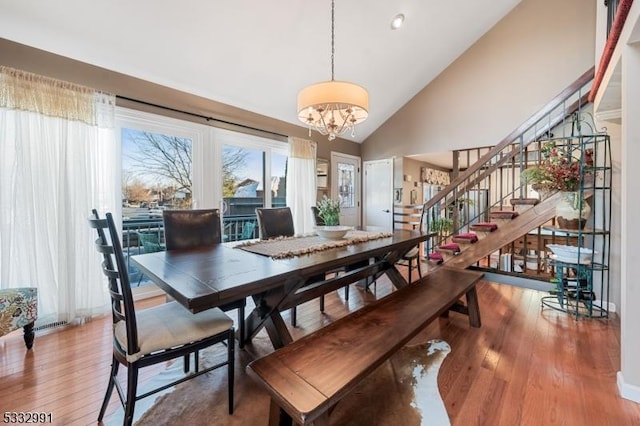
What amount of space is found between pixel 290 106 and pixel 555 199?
3.58 m

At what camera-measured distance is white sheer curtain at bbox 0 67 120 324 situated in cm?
226

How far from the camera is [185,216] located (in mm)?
2434

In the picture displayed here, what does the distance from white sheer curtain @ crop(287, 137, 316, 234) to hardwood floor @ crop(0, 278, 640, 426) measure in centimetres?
207

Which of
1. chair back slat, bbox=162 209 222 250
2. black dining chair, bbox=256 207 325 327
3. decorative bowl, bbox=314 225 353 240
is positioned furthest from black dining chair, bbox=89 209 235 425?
black dining chair, bbox=256 207 325 327

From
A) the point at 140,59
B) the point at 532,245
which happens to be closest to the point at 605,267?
the point at 532,245

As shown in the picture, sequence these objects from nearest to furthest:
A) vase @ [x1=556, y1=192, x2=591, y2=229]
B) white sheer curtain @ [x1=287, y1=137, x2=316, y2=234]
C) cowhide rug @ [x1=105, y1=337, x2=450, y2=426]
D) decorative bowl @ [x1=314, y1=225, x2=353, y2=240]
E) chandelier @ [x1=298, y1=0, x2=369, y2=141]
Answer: cowhide rug @ [x1=105, y1=337, x2=450, y2=426], chandelier @ [x1=298, y1=0, x2=369, y2=141], decorative bowl @ [x1=314, y1=225, x2=353, y2=240], vase @ [x1=556, y1=192, x2=591, y2=229], white sheer curtain @ [x1=287, y1=137, x2=316, y2=234]

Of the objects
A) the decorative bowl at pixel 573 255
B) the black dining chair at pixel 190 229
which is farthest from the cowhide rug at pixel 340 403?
the decorative bowl at pixel 573 255

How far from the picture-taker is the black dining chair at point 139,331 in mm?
1282

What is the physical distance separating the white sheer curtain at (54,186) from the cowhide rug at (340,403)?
1495 mm

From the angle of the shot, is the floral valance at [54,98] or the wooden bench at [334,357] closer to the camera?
the wooden bench at [334,357]

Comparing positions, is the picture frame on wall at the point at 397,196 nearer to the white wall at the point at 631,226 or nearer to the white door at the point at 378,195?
the white door at the point at 378,195

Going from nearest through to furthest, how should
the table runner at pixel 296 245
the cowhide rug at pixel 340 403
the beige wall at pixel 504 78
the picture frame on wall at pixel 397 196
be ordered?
the cowhide rug at pixel 340 403
the table runner at pixel 296 245
the beige wall at pixel 504 78
the picture frame on wall at pixel 397 196

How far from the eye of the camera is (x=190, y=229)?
242 cm

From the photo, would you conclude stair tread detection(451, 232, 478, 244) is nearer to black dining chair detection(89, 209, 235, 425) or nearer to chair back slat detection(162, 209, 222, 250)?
chair back slat detection(162, 209, 222, 250)
